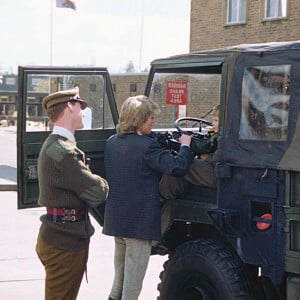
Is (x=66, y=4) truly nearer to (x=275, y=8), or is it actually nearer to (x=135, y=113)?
(x=275, y=8)

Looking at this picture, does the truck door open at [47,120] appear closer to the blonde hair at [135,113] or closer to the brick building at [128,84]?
the blonde hair at [135,113]

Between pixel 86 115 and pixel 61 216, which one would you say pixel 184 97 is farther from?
pixel 61 216

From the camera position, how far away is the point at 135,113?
4844 mm

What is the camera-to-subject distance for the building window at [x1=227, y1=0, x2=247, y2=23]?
76.3 ft

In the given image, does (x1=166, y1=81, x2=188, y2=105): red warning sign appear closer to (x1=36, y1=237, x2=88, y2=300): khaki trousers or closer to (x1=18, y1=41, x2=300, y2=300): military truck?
(x1=18, y1=41, x2=300, y2=300): military truck

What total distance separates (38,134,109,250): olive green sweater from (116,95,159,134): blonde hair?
771 millimetres

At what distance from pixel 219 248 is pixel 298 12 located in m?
17.3

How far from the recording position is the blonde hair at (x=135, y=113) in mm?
4840

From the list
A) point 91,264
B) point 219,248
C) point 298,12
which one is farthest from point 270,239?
point 298,12

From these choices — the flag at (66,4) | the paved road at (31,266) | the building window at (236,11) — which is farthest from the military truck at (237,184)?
the flag at (66,4)

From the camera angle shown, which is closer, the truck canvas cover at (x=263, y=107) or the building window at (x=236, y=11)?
the truck canvas cover at (x=263, y=107)

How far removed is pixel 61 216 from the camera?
4141 millimetres

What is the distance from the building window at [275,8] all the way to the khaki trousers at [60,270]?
725 inches

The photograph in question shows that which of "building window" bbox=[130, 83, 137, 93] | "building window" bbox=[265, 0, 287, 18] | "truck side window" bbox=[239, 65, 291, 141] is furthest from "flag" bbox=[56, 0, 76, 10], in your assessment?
"truck side window" bbox=[239, 65, 291, 141]
